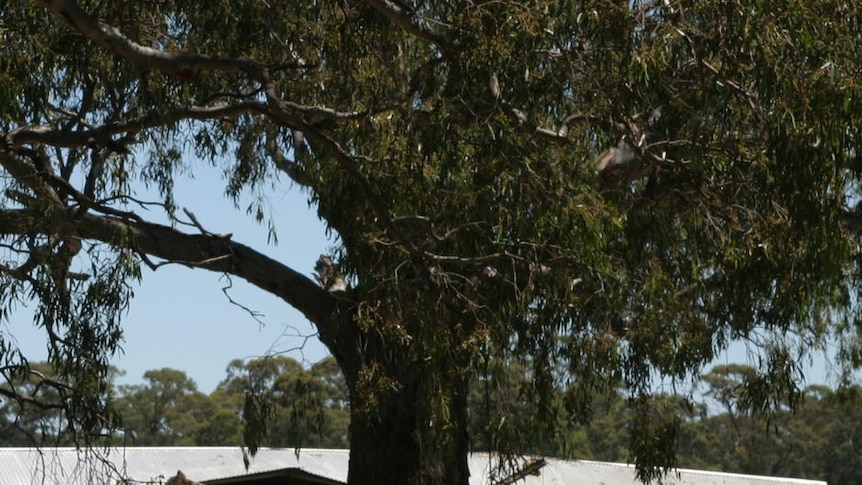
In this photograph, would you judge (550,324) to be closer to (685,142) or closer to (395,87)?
(685,142)

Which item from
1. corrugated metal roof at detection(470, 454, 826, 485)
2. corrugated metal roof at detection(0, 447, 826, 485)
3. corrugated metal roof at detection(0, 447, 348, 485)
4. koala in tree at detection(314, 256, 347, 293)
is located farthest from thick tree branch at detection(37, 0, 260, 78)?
corrugated metal roof at detection(470, 454, 826, 485)

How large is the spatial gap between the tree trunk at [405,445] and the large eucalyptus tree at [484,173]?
2 cm

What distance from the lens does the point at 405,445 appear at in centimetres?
1073

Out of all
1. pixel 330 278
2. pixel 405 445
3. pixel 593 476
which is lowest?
pixel 405 445

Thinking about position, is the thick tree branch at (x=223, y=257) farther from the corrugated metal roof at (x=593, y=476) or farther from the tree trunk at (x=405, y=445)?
the corrugated metal roof at (x=593, y=476)

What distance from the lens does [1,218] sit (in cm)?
921

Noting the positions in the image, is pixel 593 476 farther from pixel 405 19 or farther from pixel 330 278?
pixel 405 19

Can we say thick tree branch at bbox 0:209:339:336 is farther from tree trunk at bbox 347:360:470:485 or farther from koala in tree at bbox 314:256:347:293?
tree trunk at bbox 347:360:470:485

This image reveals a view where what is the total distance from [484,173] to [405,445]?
3.12 metres

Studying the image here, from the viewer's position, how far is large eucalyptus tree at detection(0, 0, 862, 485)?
7848mm

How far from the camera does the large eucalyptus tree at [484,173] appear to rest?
7848 mm

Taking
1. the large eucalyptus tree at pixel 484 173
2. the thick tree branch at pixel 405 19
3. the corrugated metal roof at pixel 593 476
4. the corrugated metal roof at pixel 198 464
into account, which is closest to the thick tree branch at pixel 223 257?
the large eucalyptus tree at pixel 484 173

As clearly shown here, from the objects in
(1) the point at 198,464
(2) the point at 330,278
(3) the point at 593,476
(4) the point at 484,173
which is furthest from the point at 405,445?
(3) the point at 593,476

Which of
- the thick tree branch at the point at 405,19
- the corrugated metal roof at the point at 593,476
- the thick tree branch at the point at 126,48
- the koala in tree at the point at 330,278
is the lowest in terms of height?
the corrugated metal roof at the point at 593,476
